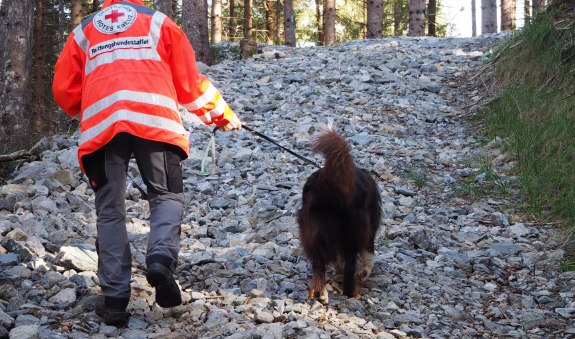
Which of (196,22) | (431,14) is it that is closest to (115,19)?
(196,22)

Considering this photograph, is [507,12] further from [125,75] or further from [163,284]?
[163,284]

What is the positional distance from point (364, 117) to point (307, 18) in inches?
802

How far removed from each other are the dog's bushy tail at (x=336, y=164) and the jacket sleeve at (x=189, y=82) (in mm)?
739

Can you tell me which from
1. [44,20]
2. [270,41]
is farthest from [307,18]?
[44,20]

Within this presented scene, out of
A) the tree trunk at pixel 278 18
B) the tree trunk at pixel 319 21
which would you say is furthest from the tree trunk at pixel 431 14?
the tree trunk at pixel 278 18

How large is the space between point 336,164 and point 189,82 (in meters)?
1.11

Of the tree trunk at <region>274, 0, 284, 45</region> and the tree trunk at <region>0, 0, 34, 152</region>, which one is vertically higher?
the tree trunk at <region>274, 0, 284, 45</region>

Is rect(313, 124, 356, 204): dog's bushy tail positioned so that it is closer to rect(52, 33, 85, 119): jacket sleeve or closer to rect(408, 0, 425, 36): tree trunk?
rect(52, 33, 85, 119): jacket sleeve

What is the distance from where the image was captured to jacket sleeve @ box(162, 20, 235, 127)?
12.6 ft

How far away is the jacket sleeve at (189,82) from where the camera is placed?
385 centimetres

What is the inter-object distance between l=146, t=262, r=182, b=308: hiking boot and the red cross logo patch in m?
1.45

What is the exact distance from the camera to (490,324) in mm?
4254

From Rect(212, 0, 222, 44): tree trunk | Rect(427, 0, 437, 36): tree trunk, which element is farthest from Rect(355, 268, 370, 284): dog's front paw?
Rect(427, 0, 437, 36): tree trunk

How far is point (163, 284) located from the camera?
362cm
